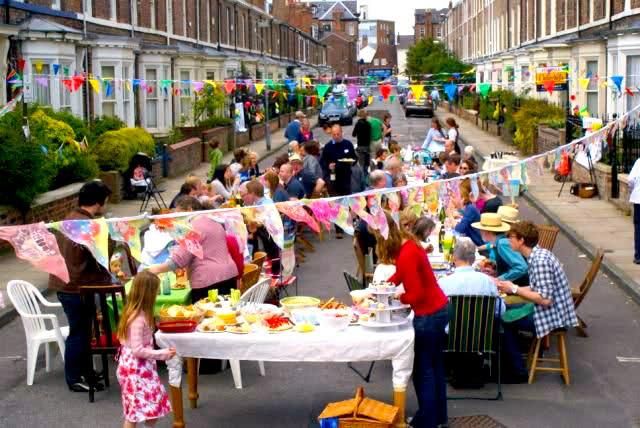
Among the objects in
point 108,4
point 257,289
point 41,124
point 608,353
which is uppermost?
point 108,4

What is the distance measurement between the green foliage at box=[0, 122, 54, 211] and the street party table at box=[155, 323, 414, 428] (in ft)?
31.6

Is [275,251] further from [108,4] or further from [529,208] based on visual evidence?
[108,4]

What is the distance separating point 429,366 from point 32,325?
4109mm

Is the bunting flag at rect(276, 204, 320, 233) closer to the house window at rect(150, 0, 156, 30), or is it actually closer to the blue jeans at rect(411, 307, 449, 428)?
the blue jeans at rect(411, 307, 449, 428)

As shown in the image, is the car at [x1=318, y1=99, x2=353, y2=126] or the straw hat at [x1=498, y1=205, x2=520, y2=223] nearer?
the straw hat at [x1=498, y1=205, x2=520, y2=223]

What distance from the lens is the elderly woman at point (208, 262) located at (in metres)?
9.57

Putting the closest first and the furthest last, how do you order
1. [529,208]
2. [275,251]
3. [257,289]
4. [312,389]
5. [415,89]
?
[312,389] → [257,289] → [275,251] → [529,208] → [415,89]

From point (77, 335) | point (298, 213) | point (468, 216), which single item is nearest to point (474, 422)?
point (298, 213)

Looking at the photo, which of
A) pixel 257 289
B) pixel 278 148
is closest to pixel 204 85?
pixel 278 148

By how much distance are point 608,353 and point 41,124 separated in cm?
1398

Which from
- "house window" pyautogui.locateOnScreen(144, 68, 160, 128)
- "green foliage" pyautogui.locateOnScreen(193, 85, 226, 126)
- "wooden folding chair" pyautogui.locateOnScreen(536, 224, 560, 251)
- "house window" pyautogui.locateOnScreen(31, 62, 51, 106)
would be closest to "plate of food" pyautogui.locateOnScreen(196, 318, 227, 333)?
"wooden folding chair" pyautogui.locateOnScreen(536, 224, 560, 251)

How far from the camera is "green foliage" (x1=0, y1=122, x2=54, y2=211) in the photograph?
56.0 ft

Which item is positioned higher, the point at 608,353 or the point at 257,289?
the point at 257,289

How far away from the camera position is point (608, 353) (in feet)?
35.3
